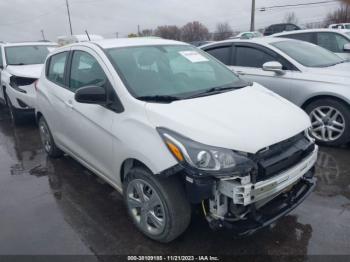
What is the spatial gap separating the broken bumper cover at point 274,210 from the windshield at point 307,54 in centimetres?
293

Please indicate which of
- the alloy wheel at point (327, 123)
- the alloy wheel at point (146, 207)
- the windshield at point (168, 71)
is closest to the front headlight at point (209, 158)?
the alloy wheel at point (146, 207)

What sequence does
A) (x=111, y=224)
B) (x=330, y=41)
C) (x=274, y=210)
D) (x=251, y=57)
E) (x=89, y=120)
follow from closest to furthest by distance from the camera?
(x=274, y=210), (x=111, y=224), (x=89, y=120), (x=251, y=57), (x=330, y=41)

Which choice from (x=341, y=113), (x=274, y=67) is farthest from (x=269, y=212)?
(x=274, y=67)

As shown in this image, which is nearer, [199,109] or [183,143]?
[183,143]

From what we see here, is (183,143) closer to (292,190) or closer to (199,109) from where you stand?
(199,109)

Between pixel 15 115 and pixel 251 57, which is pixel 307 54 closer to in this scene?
pixel 251 57

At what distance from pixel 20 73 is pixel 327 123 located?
5.97m

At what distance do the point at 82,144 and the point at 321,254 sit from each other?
2.60 meters

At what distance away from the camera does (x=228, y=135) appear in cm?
235

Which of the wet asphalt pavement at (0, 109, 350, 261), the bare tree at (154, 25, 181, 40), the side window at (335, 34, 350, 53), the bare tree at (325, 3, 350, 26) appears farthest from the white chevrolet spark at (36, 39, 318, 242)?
the bare tree at (154, 25, 181, 40)

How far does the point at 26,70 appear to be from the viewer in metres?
6.98

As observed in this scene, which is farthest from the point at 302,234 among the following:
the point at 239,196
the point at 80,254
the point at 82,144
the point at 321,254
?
the point at 82,144

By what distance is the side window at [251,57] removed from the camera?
554 cm

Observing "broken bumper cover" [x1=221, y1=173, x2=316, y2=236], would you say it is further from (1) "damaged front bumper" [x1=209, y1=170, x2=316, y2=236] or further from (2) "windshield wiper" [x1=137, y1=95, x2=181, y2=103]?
(2) "windshield wiper" [x1=137, y1=95, x2=181, y2=103]
